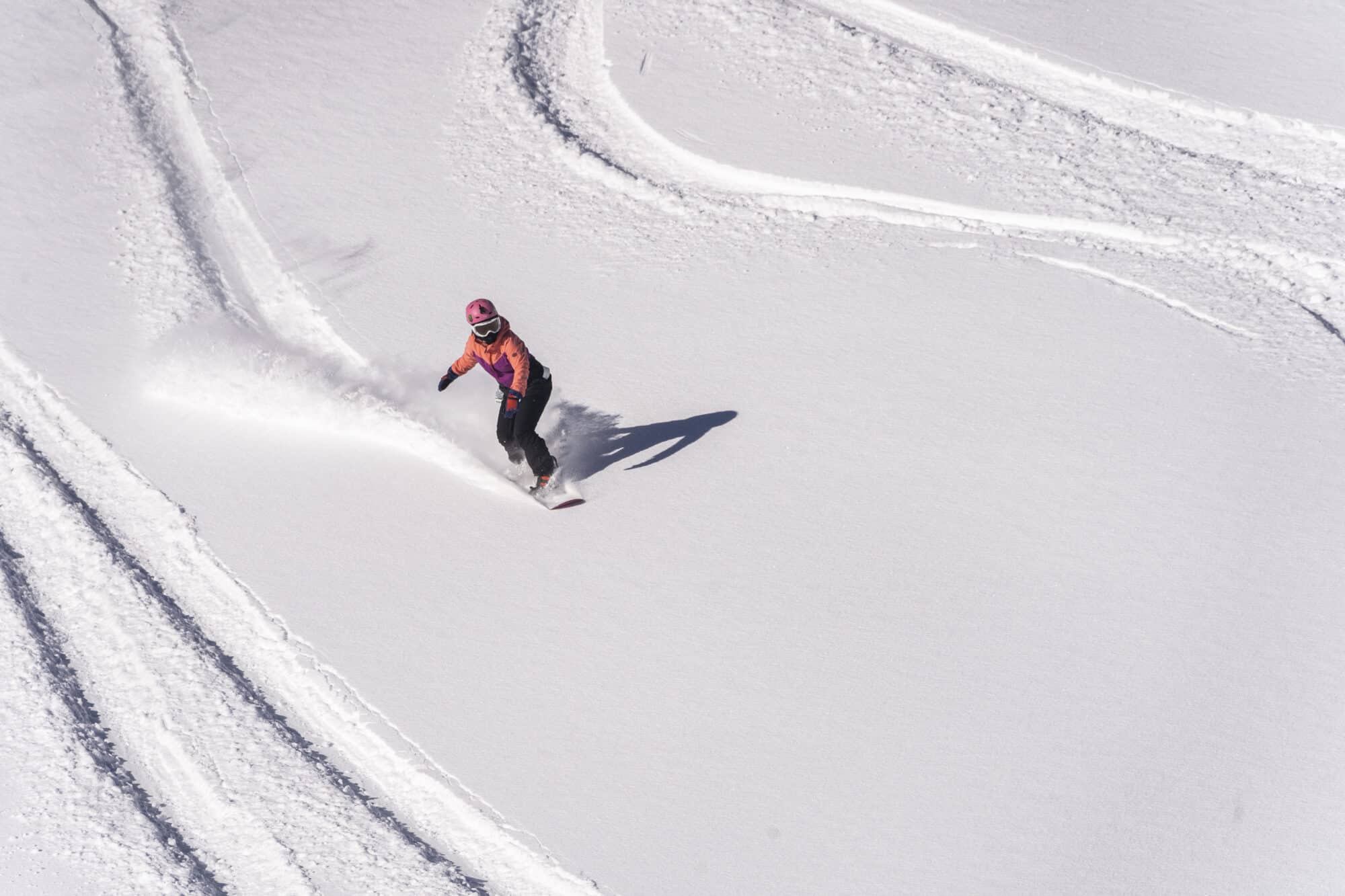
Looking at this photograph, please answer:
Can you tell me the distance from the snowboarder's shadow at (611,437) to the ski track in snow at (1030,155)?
2512 mm

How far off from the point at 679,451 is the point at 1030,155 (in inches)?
183

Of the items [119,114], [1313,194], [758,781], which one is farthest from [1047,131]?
[119,114]

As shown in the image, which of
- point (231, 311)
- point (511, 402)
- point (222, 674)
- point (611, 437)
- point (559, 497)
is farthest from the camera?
point (231, 311)

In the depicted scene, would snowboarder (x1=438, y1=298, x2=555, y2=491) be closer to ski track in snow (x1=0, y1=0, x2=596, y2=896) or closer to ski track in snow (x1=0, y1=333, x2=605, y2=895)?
ski track in snow (x1=0, y1=0, x2=596, y2=896)

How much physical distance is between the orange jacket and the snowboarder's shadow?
0.88 metres

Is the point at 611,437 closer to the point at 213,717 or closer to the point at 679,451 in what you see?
the point at 679,451

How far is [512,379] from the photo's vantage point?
7.24m

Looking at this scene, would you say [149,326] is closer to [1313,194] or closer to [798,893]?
[798,893]

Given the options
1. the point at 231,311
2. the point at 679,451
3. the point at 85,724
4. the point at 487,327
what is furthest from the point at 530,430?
the point at 231,311

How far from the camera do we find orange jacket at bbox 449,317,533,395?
710 cm

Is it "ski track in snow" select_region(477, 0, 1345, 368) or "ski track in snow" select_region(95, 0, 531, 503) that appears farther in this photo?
"ski track in snow" select_region(477, 0, 1345, 368)

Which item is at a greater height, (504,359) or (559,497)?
(504,359)

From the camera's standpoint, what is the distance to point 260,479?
7883 mm

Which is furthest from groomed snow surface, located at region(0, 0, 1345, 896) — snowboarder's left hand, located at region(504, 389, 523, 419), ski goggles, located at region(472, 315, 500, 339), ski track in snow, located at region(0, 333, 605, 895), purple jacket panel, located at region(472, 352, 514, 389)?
ski goggles, located at region(472, 315, 500, 339)
